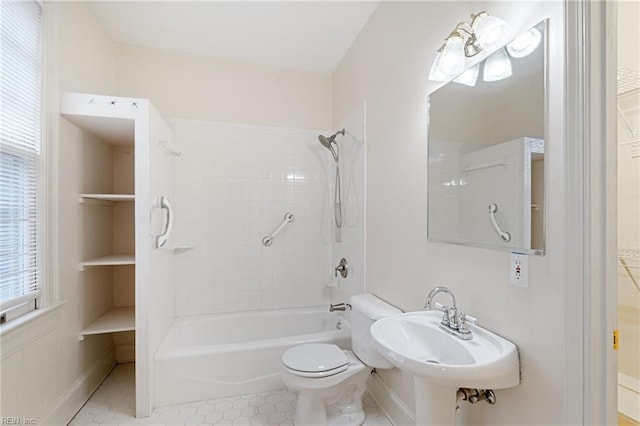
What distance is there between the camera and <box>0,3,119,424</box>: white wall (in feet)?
4.70

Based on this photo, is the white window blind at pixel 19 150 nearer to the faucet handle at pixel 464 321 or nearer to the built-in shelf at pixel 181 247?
the built-in shelf at pixel 181 247

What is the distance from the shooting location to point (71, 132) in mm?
1895

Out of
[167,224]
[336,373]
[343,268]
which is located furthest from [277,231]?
[336,373]

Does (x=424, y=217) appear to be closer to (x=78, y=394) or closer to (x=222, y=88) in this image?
(x=222, y=88)

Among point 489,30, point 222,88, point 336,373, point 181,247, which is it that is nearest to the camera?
point 489,30

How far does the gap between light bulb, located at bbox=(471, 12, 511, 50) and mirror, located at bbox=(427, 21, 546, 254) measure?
0.05m

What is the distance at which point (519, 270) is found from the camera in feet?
3.49

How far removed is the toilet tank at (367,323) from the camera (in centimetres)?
175

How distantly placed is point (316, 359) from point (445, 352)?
0.82 meters

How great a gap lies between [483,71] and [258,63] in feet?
7.16

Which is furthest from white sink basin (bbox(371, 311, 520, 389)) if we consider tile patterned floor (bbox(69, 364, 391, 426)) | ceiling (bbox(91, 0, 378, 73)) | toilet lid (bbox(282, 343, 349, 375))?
ceiling (bbox(91, 0, 378, 73))

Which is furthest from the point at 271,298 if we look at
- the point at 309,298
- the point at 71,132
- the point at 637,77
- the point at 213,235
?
the point at 637,77

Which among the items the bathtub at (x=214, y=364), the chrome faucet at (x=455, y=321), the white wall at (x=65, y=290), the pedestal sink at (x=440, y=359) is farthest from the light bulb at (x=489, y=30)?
the white wall at (x=65, y=290)

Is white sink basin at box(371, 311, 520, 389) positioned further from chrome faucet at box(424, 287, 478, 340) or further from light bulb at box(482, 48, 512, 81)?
light bulb at box(482, 48, 512, 81)
